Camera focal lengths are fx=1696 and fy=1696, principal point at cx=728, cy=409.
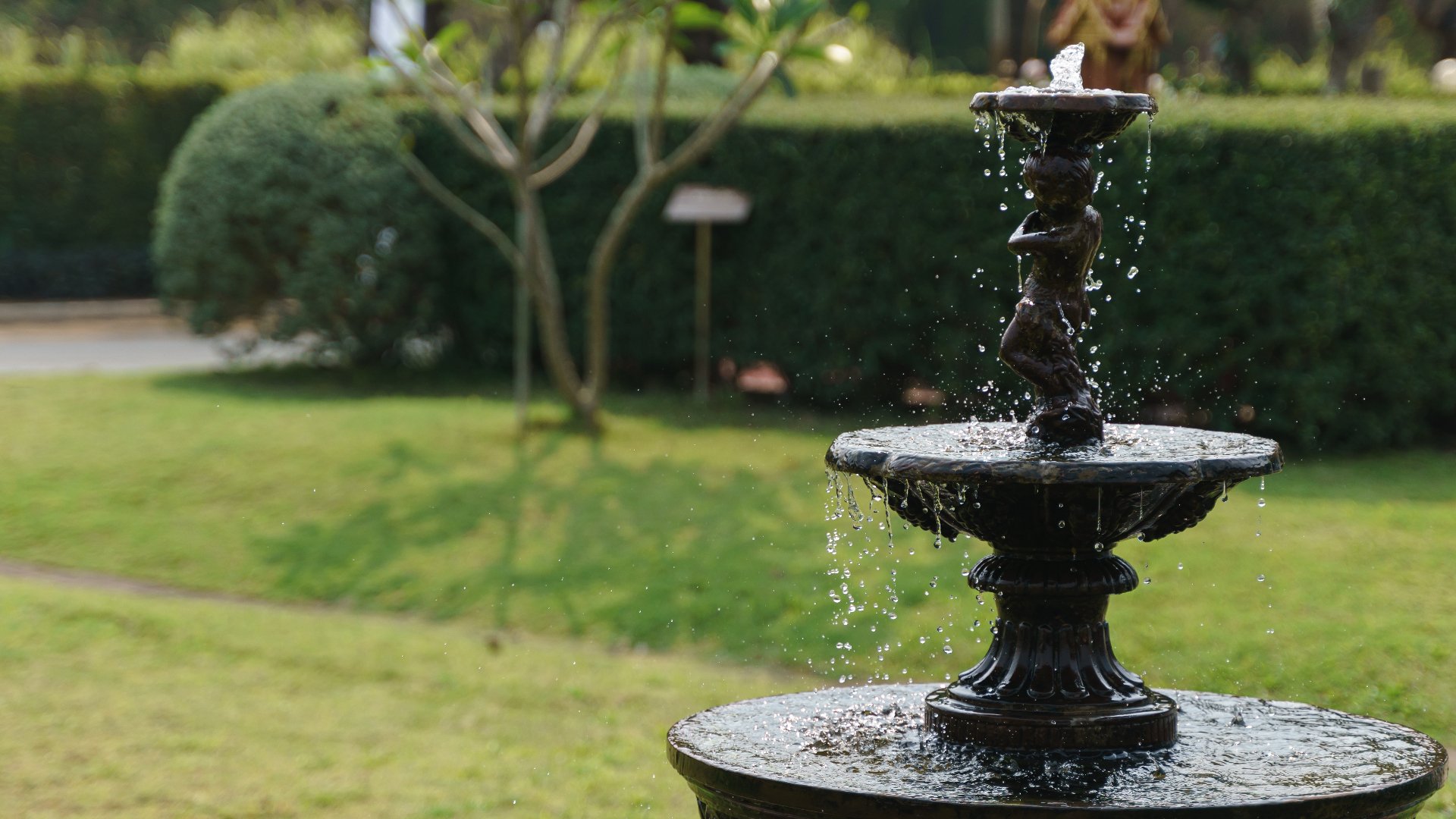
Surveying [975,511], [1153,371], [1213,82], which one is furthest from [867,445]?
[1213,82]

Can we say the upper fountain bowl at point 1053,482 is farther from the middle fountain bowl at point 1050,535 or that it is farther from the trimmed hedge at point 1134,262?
the trimmed hedge at point 1134,262

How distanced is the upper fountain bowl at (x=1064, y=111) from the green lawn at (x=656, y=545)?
2744mm

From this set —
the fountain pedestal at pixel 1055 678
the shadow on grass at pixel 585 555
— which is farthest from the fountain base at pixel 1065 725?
the shadow on grass at pixel 585 555

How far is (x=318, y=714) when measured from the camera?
6602mm

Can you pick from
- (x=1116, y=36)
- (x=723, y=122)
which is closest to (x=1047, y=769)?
(x=723, y=122)

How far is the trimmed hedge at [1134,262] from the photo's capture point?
10.1 meters

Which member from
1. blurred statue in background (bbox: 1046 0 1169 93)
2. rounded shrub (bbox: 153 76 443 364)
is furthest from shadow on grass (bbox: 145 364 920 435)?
blurred statue in background (bbox: 1046 0 1169 93)

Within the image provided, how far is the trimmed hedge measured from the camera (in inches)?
397

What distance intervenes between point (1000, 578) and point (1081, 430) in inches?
15.6

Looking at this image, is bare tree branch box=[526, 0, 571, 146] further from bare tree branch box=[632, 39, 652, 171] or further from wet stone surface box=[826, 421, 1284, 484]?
wet stone surface box=[826, 421, 1284, 484]

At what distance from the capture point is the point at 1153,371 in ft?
34.8

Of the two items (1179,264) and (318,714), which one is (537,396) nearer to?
(1179,264)

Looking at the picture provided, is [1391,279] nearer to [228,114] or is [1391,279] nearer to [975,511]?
[975,511]

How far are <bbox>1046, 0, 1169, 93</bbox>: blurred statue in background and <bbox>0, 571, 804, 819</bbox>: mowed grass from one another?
7.60 meters
